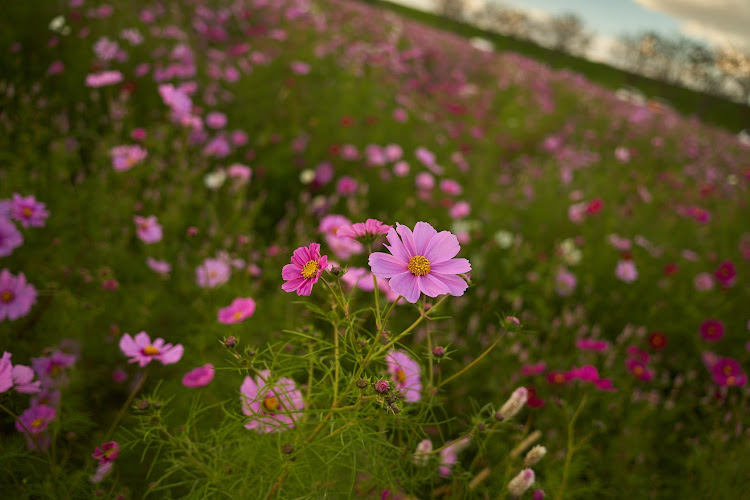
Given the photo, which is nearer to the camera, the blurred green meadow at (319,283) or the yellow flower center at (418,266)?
the yellow flower center at (418,266)

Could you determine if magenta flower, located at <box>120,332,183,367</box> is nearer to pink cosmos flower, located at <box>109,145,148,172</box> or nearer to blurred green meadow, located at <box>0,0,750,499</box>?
blurred green meadow, located at <box>0,0,750,499</box>

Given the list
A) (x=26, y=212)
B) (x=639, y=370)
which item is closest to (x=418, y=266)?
(x=26, y=212)

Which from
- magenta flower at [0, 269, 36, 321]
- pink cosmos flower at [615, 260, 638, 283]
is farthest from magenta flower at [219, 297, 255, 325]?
pink cosmos flower at [615, 260, 638, 283]

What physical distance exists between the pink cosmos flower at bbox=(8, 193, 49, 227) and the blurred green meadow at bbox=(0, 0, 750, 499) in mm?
94

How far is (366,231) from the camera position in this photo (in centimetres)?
83

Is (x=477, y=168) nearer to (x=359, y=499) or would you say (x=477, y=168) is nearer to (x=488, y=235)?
(x=488, y=235)

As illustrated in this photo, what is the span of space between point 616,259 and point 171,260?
2924 mm

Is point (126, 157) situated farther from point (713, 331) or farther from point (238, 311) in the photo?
point (713, 331)

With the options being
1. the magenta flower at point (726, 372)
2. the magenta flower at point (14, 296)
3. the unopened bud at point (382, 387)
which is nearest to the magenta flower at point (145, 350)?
the magenta flower at point (14, 296)

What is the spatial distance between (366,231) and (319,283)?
1.47ft

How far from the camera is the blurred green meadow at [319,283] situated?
1.05 meters

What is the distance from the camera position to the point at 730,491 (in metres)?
1.65

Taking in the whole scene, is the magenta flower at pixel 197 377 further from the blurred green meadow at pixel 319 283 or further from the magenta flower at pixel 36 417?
the magenta flower at pixel 36 417

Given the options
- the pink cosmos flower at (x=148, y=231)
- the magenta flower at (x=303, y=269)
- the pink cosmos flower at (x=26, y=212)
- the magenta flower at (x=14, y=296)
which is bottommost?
the pink cosmos flower at (x=148, y=231)
